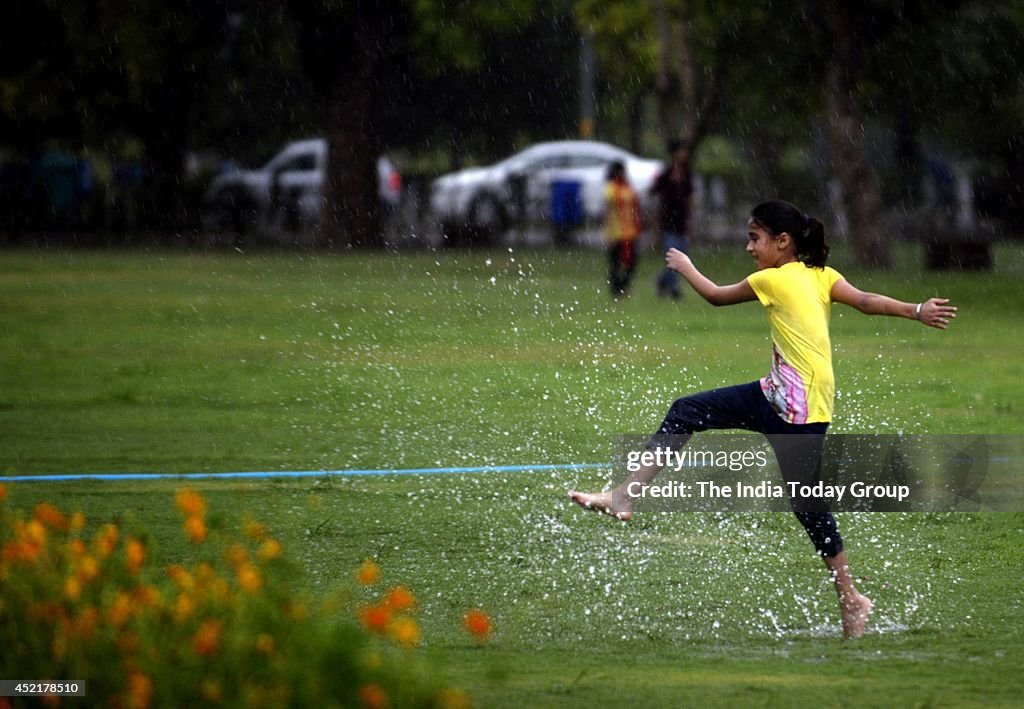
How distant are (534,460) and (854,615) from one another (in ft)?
14.7

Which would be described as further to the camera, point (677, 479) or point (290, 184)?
point (290, 184)

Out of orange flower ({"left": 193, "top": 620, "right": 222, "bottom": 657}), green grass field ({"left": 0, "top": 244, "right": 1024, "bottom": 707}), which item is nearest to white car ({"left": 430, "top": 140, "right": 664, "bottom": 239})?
green grass field ({"left": 0, "top": 244, "right": 1024, "bottom": 707})

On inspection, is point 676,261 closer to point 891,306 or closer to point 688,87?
point 891,306

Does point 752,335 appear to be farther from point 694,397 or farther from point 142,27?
point 142,27

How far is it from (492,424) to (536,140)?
4711 cm

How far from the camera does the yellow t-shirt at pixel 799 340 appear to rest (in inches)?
273

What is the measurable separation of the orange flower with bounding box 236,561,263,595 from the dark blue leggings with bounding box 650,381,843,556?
2.72 metres

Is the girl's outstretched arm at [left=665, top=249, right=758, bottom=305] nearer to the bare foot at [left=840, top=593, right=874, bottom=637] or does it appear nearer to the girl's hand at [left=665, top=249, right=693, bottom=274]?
the girl's hand at [left=665, top=249, right=693, bottom=274]

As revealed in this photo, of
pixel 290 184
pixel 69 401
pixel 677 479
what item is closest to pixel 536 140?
pixel 290 184

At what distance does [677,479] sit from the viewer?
392 inches

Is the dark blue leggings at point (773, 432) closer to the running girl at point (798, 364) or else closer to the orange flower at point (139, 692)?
the running girl at point (798, 364)

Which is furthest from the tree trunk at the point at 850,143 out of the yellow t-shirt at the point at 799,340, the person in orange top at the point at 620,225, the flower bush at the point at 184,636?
the flower bush at the point at 184,636

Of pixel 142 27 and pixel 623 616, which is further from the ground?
pixel 142 27

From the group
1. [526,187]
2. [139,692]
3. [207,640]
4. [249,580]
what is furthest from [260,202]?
[139,692]
